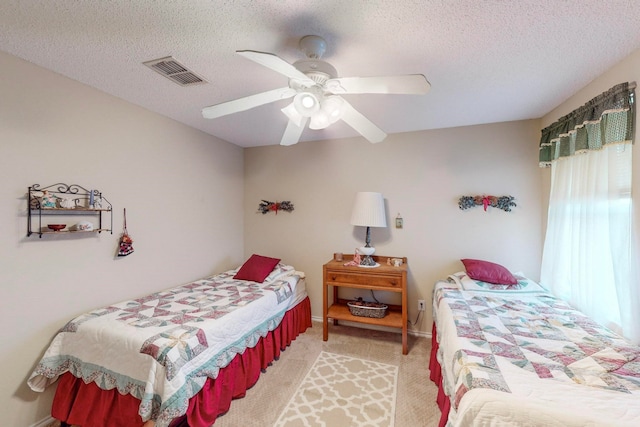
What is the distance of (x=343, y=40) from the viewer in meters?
1.39

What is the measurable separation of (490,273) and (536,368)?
130 cm

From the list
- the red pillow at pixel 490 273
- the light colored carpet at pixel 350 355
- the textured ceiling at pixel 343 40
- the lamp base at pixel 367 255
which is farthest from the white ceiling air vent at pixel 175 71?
the red pillow at pixel 490 273

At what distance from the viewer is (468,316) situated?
180 centimetres

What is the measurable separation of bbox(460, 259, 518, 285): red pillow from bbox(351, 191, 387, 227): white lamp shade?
90 centimetres

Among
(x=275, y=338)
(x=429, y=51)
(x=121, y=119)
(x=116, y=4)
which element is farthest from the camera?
(x=275, y=338)

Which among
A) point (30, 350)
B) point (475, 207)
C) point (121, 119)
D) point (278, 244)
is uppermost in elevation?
point (121, 119)

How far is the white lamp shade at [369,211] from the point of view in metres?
2.79

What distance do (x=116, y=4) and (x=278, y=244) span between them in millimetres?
2689

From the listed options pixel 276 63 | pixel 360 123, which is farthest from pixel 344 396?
pixel 276 63

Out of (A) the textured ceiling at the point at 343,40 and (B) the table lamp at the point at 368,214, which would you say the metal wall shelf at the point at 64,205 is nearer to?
(A) the textured ceiling at the point at 343,40

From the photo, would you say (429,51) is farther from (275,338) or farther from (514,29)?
(275,338)

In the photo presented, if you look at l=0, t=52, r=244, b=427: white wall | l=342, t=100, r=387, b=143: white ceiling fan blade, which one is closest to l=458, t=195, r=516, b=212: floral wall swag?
l=342, t=100, r=387, b=143: white ceiling fan blade

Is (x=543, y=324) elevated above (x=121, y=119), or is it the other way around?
(x=121, y=119)

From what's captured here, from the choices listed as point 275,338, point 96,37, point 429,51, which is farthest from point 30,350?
point 429,51
